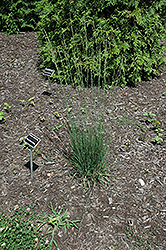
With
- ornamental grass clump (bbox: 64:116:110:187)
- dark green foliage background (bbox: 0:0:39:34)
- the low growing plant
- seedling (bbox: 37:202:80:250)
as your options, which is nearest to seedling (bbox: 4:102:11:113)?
ornamental grass clump (bbox: 64:116:110:187)

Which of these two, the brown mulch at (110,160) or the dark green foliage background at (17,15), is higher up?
the dark green foliage background at (17,15)

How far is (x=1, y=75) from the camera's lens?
4727mm

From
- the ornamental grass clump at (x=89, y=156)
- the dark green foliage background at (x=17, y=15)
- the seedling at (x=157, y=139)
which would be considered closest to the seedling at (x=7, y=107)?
the ornamental grass clump at (x=89, y=156)

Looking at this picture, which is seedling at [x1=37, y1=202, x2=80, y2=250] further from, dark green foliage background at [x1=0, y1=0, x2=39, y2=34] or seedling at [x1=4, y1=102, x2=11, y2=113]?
dark green foliage background at [x1=0, y1=0, x2=39, y2=34]

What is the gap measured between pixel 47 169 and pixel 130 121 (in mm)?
1446

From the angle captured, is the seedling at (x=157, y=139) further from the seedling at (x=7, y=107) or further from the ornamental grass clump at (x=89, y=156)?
the seedling at (x=7, y=107)

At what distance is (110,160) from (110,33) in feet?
6.78

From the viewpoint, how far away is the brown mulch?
9.00 feet

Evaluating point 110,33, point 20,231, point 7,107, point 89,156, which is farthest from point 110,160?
point 110,33

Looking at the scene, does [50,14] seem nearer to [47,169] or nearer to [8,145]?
[8,145]

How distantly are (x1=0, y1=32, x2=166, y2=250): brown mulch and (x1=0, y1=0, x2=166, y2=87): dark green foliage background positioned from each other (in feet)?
1.27

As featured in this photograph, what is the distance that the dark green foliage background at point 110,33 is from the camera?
13.3 ft

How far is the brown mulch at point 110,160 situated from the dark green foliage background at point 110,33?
0.39m

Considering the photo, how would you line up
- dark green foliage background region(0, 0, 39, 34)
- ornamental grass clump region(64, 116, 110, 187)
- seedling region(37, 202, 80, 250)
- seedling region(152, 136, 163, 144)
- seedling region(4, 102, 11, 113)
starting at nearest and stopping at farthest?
seedling region(37, 202, 80, 250)
ornamental grass clump region(64, 116, 110, 187)
seedling region(152, 136, 163, 144)
seedling region(4, 102, 11, 113)
dark green foliage background region(0, 0, 39, 34)
